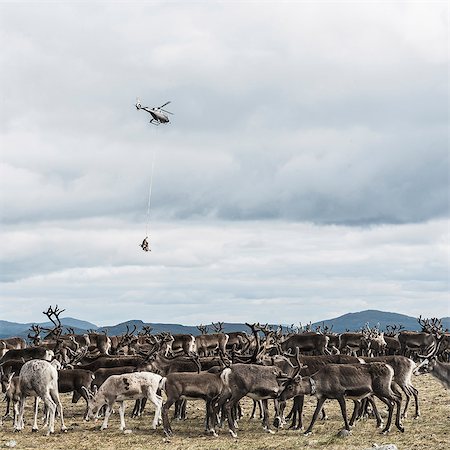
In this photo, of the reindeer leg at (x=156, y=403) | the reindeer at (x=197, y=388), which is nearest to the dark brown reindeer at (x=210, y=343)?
the reindeer leg at (x=156, y=403)

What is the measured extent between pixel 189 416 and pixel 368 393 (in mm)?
6009

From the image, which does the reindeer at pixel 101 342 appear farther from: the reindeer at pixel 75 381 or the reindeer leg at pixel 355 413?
the reindeer leg at pixel 355 413

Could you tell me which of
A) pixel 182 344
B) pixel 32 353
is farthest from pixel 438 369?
pixel 182 344

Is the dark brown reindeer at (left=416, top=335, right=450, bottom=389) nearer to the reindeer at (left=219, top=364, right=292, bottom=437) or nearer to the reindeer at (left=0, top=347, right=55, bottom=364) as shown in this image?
the reindeer at (left=219, top=364, right=292, bottom=437)

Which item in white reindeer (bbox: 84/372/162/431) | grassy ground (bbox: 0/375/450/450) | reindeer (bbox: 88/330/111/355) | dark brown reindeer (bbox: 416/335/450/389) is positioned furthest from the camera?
reindeer (bbox: 88/330/111/355)

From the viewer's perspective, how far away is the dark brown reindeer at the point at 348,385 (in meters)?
18.6

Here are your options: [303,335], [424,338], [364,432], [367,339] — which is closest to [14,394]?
[364,432]

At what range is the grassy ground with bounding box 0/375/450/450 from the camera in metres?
17.2

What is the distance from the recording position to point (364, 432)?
1844 cm

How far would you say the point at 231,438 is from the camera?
1822 centimetres

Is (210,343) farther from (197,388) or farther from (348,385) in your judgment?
(348,385)

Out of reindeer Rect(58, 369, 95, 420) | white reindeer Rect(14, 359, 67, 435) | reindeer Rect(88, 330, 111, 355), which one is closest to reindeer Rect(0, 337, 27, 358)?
reindeer Rect(88, 330, 111, 355)

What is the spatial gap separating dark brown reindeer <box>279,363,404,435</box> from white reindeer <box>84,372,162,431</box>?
345cm

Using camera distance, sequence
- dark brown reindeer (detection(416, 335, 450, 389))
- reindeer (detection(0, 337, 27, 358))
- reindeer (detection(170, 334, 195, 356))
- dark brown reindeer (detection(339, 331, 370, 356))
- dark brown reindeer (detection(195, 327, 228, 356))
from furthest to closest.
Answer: dark brown reindeer (detection(339, 331, 370, 356)), dark brown reindeer (detection(195, 327, 228, 356)), reindeer (detection(170, 334, 195, 356)), reindeer (detection(0, 337, 27, 358)), dark brown reindeer (detection(416, 335, 450, 389))
